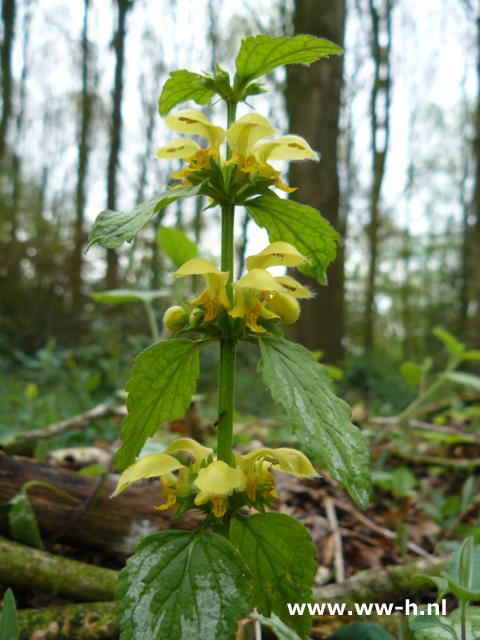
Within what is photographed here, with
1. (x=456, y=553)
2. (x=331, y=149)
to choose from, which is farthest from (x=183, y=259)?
(x=331, y=149)

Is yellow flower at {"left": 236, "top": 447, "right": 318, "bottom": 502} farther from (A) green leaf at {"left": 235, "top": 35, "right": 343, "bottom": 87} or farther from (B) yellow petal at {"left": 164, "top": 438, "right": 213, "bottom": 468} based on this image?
(A) green leaf at {"left": 235, "top": 35, "right": 343, "bottom": 87}

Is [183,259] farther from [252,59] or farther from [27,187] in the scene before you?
[27,187]

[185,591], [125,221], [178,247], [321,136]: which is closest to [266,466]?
[185,591]

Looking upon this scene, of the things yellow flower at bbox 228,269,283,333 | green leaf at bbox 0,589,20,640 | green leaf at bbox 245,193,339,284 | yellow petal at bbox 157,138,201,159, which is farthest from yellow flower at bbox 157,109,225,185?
green leaf at bbox 0,589,20,640

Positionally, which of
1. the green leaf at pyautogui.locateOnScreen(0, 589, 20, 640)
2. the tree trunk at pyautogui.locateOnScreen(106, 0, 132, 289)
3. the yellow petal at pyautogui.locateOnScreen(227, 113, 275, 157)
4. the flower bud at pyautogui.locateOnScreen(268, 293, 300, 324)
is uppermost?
the tree trunk at pyautogui.locateOnScreen(106, 0, 132, 289)

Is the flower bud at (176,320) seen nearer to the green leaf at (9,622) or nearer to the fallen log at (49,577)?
the green leaf at (9,622)

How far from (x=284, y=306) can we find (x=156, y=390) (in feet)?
0.80

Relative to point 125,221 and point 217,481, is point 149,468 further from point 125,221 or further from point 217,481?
point 125,221

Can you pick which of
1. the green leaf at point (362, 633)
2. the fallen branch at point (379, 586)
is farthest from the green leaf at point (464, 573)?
the fallen branch at point (379, 586)

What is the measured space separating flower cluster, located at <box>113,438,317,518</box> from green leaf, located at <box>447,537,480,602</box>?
24 centimetres

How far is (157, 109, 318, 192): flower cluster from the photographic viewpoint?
90 centimetres

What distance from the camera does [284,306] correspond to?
0.91 metres

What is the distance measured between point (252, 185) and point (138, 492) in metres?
0.99

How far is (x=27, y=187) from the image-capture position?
63.8 feet
